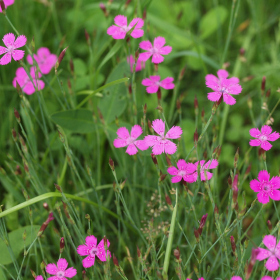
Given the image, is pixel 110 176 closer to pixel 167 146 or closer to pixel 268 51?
pixel 167 146

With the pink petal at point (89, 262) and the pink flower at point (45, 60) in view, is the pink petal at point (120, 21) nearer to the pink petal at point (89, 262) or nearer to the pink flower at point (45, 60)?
the pink flower at point (45, 60)

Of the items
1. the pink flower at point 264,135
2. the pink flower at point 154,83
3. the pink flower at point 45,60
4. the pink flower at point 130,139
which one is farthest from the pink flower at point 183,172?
the pink flower at point 45,60

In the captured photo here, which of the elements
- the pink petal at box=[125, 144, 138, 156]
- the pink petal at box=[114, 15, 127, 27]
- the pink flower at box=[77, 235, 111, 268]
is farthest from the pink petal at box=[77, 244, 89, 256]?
the pink petal at box=[114, 15, 127, 27]

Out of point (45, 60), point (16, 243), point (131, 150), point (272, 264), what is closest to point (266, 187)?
point (272, 264)

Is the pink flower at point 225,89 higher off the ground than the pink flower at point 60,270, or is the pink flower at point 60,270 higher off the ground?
the pink flower at point 225,89

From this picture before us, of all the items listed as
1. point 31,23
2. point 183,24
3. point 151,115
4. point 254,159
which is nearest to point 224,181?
point 254,159

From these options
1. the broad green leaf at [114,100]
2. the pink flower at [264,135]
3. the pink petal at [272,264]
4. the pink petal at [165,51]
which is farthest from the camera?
the broad green leaf at [114,100]
